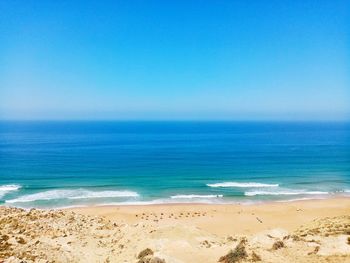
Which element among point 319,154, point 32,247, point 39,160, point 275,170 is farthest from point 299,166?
point 32,247

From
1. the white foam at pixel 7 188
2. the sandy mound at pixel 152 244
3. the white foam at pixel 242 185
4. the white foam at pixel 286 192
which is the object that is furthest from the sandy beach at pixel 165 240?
the white foam at pixel 7 188

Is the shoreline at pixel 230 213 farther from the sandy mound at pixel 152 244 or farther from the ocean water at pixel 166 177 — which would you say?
the sandy mound at pixel 152 244

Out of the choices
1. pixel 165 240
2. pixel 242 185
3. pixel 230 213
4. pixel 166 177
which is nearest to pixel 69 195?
pixel 166 177

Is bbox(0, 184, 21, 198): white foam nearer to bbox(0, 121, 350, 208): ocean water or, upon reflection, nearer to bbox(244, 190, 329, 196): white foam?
bbox(0, 121, 350, 208): ocean water

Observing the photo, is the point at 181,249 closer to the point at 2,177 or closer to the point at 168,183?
the point at 168,183

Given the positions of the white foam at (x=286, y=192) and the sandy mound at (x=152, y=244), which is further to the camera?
the white foam at (x=286, y=192)

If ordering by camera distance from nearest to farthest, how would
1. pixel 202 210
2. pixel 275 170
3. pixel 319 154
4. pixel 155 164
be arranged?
pixel 202 210 < pixel 275 170 < pixel 155 164 < pixel 319 154

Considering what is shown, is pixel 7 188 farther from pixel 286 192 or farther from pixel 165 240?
pixel 286 192
